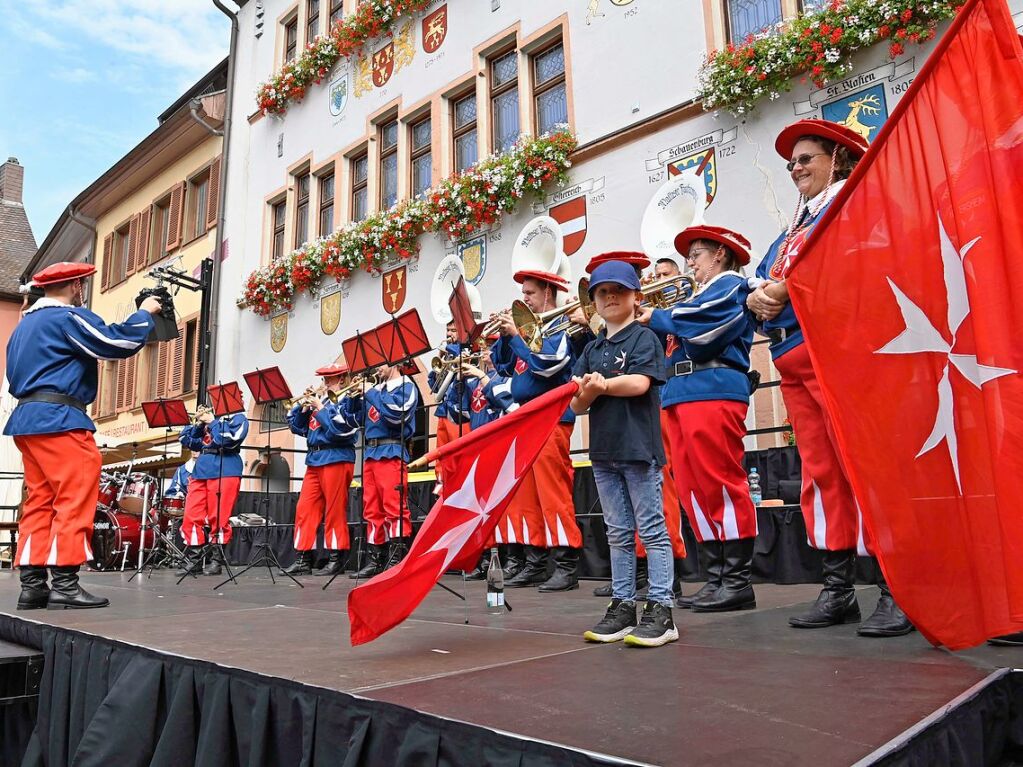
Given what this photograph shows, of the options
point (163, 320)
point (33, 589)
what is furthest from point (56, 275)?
point (33, 589)

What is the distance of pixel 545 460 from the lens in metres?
6.52

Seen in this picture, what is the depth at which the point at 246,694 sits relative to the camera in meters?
2.84

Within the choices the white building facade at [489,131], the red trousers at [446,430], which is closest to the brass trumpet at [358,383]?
the red trousers at [446,430]

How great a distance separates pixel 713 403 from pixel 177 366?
17180 millimetres

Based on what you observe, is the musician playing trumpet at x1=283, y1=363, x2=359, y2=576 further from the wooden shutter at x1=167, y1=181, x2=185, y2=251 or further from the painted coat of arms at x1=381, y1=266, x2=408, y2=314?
the wooden shutter at x1=167, y1=181, x2=185, y2=251

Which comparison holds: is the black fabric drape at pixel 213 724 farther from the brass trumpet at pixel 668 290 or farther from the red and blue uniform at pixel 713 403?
the brass trumpet at pixel 668 290

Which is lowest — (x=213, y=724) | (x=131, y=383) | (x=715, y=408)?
(x=213, y=724)

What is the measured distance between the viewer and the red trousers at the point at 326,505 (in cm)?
906

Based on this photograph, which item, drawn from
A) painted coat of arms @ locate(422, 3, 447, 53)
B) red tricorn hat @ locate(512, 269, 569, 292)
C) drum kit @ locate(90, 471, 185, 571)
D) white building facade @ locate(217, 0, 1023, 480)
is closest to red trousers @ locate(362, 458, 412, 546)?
red tricorn hat @ locate(512, 269, 569, 292)

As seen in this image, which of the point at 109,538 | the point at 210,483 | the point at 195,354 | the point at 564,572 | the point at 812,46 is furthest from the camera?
the point at 195,354

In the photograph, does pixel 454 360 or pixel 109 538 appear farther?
pixel 109 538

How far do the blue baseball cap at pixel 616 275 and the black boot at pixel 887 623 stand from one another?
5.46 feet

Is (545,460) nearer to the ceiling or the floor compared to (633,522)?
nearer to the ceiling

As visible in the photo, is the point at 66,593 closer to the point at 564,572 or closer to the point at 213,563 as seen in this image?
the point at 564,572
